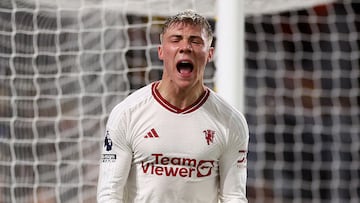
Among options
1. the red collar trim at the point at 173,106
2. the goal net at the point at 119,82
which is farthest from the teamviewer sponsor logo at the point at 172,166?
the goal net at the point at 119,82

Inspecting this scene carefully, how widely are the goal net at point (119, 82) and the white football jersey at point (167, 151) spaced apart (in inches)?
42.7

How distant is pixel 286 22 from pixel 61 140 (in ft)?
4.76

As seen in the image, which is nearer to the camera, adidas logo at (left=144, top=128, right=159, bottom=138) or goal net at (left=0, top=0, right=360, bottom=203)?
adidas logo at (left=144, top=128, right=159, bottom=138)

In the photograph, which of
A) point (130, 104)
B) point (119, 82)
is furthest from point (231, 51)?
point (130, 104)

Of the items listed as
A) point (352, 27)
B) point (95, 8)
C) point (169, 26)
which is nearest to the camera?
point (169, 26)

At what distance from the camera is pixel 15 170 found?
392cm

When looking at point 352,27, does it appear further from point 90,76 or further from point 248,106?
point 90,76

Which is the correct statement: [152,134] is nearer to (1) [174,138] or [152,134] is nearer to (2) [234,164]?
(1) [174,138]

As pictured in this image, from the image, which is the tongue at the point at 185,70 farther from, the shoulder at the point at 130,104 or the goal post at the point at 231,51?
the goal post at the point at 231,51

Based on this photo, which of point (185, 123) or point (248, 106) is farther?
point (248, 106)

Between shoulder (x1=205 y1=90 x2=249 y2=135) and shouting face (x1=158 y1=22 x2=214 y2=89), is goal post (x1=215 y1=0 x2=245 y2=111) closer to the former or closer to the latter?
shoulder (x1=205 y1=90 x2=249 y2=135)

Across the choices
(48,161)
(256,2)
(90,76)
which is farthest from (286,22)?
(48,161)

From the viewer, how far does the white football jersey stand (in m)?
2.29

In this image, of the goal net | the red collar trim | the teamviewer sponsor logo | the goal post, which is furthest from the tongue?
the goal net
